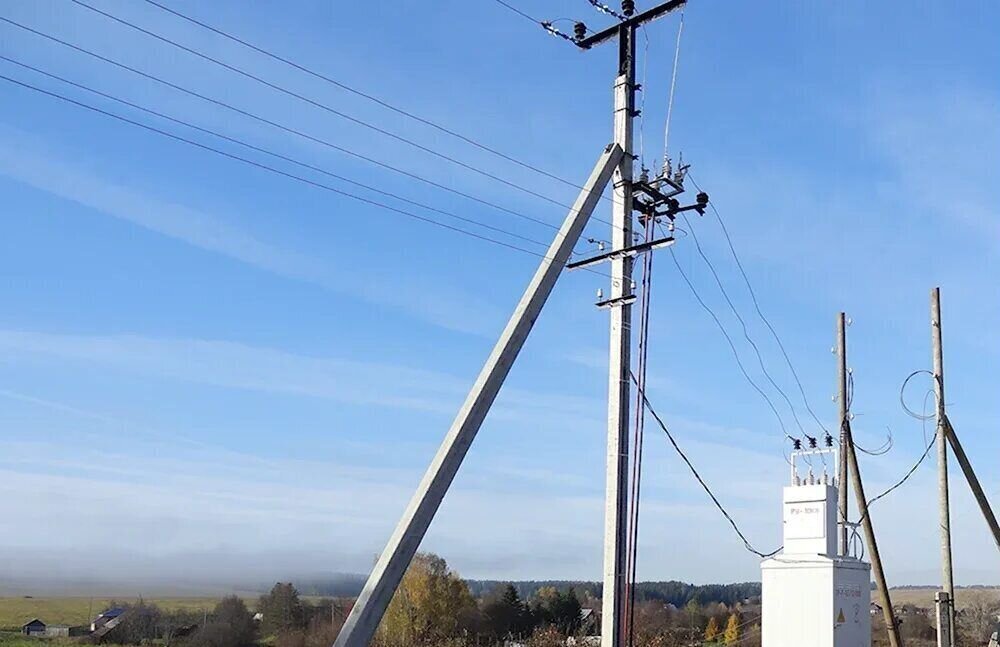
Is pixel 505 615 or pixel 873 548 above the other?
pixel 873 548

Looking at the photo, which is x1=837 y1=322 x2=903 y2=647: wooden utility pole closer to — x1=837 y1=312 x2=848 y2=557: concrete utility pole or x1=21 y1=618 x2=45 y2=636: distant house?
x1=837 y1=312 x2=848 y2=557: concrete utility pole

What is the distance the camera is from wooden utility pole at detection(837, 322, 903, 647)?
805 inches

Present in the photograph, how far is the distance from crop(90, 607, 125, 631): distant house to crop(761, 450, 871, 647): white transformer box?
24474 mm

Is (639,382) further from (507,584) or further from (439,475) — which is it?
(507,584)

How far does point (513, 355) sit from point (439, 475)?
2.01m

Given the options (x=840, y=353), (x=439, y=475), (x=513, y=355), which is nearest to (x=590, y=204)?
(x=513, y=355)

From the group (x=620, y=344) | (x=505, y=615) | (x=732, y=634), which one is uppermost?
(x=620, y=344)

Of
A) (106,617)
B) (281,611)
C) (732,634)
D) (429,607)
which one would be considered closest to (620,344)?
(106,617)

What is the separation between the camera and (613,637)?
43.4 feet

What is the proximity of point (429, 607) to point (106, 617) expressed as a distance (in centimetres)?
2556

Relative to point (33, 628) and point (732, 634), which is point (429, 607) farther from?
point (33, 628)

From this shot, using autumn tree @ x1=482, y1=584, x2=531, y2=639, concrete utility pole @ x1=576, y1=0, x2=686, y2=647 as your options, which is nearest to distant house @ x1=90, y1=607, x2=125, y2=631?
Result: concrete utility pole @ x1=576, y1=0, x2=686, y2=647

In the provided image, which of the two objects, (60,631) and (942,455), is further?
(60,631)

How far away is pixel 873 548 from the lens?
20531 mm
